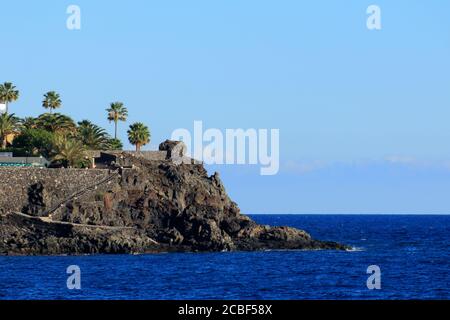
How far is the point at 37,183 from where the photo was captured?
97312mm

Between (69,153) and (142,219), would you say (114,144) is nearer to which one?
(69,153)

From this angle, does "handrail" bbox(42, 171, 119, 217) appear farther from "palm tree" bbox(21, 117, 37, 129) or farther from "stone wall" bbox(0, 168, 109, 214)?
"palm tree" bbox(21, 117, 37, 129)

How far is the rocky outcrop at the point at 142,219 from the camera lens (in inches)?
3693

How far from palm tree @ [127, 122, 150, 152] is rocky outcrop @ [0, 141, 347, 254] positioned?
32.5ft

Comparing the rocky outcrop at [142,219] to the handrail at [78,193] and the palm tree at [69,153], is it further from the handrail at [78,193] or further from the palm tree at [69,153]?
the palm tree at [69,153]

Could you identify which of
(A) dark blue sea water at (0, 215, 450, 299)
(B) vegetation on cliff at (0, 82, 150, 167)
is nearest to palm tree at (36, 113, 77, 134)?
(B) vegetation on cliff at (0, 82, 150, 167)

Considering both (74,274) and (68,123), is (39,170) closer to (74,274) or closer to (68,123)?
(68,123)

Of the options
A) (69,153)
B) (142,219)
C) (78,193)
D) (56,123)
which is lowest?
(142,219)

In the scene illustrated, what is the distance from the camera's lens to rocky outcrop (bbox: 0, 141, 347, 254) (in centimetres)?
9381

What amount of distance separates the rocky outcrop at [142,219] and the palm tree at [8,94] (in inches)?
807

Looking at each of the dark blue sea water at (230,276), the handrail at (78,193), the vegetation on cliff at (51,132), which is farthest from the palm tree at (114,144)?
the dark blue sea water at (230,276)

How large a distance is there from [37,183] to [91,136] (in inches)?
811

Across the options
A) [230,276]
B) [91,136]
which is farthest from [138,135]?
[230,276]
